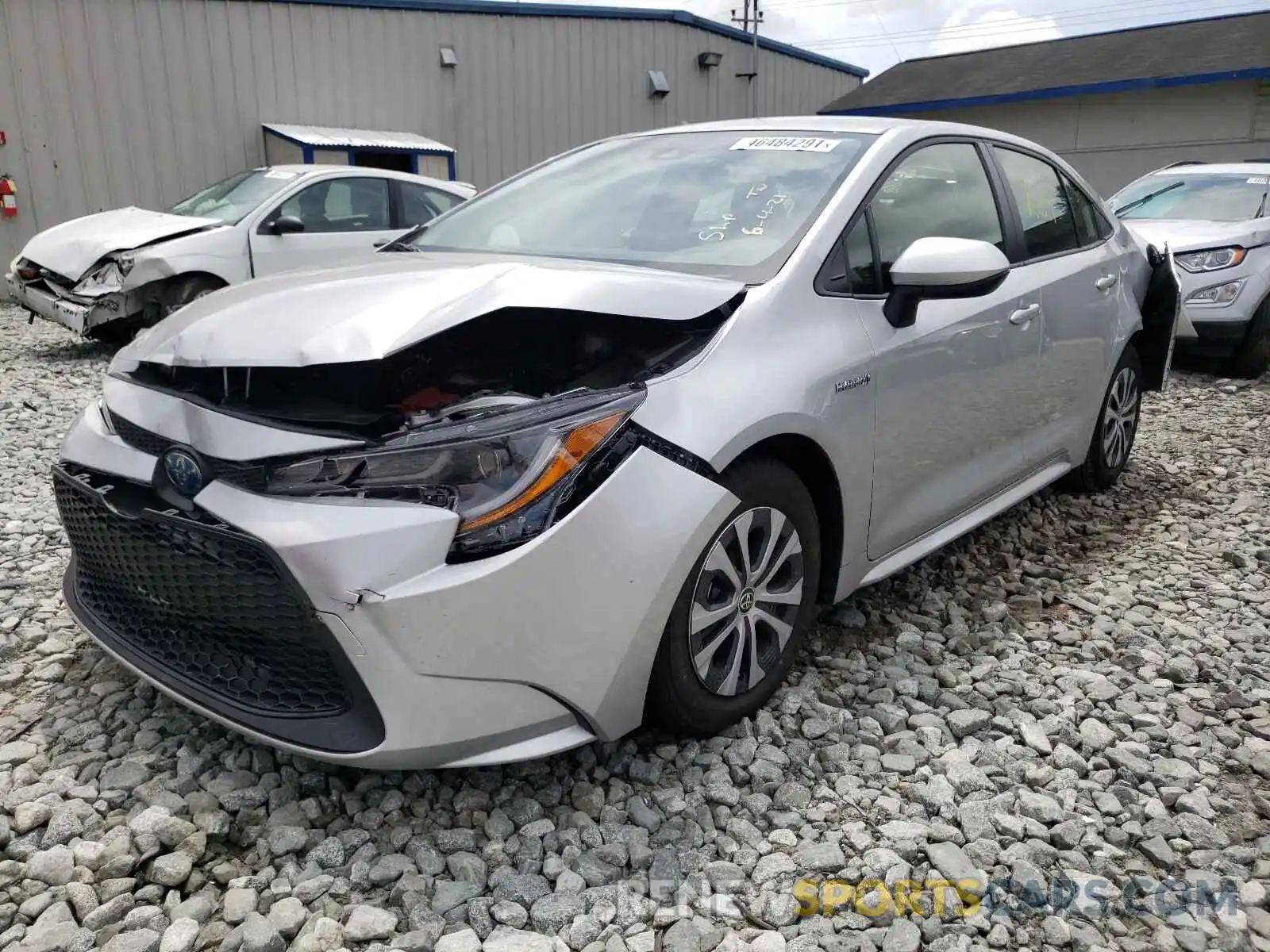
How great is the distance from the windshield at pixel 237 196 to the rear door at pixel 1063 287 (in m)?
6.09

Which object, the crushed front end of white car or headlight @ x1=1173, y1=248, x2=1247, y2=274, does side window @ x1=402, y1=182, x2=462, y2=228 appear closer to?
the crushed front end of white car

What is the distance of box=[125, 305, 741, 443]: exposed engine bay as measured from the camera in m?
2.09

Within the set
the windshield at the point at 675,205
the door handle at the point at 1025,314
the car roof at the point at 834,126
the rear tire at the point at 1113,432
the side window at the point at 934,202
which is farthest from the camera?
the rear tire at the point at 1113,432

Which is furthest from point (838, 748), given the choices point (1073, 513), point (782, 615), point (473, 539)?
point (1073, 513)

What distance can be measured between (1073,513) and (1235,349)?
4104 millimetres

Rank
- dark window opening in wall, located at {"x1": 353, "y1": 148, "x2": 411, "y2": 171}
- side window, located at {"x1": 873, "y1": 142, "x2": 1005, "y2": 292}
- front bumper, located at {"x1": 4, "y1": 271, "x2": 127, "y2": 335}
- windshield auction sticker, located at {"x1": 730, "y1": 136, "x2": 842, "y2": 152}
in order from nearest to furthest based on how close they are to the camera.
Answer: side window, located at {"x1": 873, "y1": 142, "x2": 1005, "y2": 292}, windshield auction sticker, located at {"x1": 730, "y1": 136, "x2": 842, "y2": 152}, front bumper, located at {"x1": 4, "y1": 271, "x2": 127, "y2": 335}, dark window opening in wall, located at {"x1": 353, "y1": 148, "x2": 411, "y2": 171}

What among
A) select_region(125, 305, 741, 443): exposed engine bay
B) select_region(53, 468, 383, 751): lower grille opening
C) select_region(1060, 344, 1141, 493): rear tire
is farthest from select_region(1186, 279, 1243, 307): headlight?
select_region(53, 468, 383, 751): lower grille opening

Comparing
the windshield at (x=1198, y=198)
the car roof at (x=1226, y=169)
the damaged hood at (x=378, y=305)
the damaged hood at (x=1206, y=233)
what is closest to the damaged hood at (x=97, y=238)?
the damaged hood at (x=378, y=305)

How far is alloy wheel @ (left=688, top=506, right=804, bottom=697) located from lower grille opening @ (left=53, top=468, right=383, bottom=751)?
0.80 meters

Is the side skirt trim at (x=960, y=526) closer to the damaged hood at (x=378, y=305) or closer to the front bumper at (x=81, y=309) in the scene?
the damaged hood at (x=378, y=305)

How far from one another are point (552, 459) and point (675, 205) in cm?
131

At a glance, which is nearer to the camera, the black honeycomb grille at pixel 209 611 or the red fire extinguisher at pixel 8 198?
the black honeycomb grille at pixel 209 611

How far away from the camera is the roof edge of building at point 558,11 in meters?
14.0

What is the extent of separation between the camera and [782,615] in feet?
8.45
